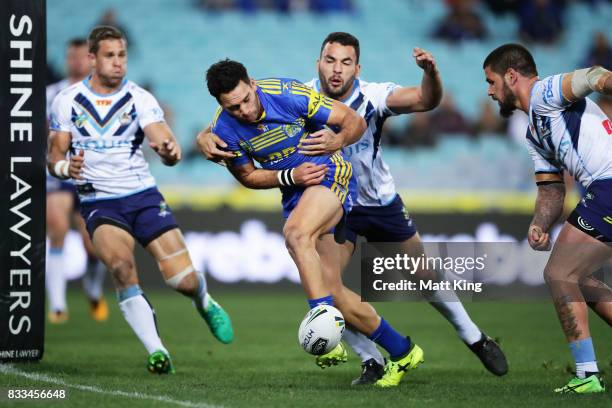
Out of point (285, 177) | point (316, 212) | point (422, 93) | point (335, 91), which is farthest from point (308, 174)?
point (422, 93)

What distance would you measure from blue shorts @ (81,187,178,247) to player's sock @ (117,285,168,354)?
1.54 ft

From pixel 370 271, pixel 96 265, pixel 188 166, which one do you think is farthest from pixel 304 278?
pixel 188 166

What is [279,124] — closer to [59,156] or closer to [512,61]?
[512,61]

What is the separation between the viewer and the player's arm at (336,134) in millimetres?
6855

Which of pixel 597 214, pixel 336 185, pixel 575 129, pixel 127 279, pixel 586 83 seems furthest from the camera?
pixel 127 279

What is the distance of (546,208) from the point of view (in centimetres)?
691

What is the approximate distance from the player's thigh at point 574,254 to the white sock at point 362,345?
169 cm

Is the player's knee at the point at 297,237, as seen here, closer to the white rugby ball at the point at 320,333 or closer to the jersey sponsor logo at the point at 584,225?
the white rugby ball at the point at 320,333

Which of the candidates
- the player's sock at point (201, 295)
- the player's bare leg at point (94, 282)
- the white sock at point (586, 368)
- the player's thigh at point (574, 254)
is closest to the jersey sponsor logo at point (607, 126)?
the player's thigh at point (574, 254)

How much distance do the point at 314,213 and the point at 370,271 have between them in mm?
1379

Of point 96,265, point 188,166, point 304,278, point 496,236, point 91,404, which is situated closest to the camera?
point 91,404

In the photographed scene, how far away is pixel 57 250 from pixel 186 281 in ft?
15.4

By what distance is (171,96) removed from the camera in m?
19.8

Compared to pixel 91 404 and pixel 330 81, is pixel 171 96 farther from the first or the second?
pixel 91 404
